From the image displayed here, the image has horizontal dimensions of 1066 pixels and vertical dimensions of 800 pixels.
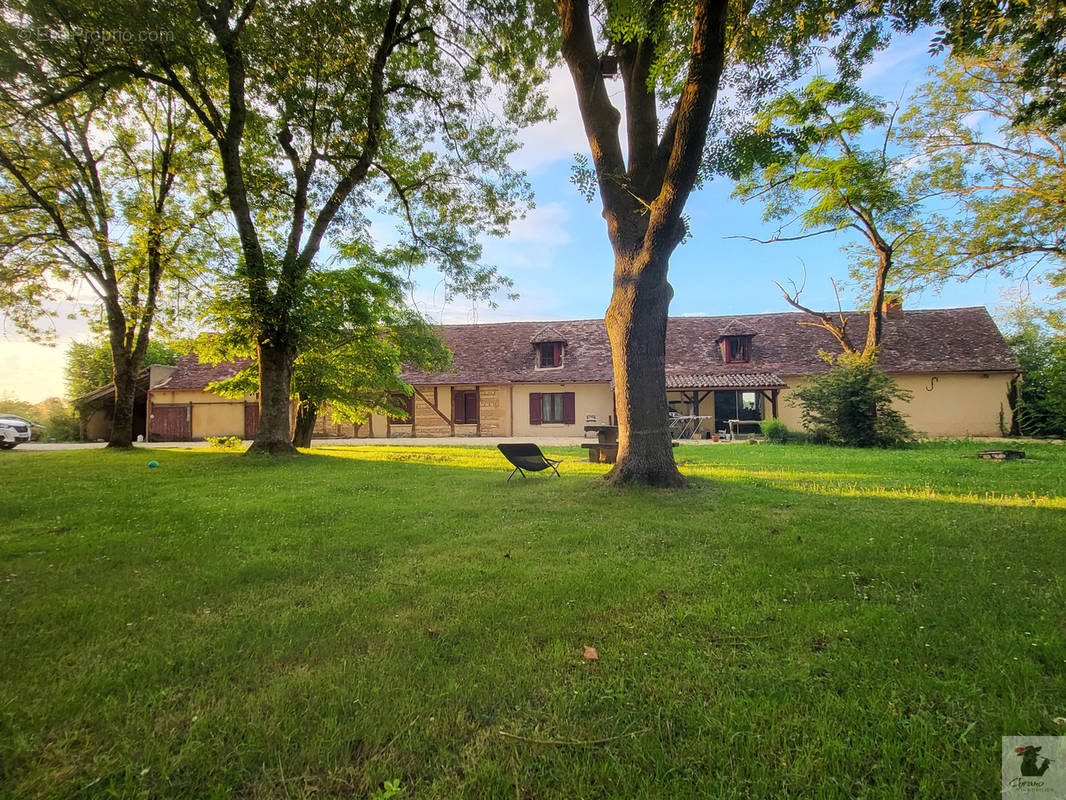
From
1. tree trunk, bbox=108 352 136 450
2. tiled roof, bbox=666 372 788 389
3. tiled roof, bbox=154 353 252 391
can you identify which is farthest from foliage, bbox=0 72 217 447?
tiled roof, bbox=666 372 788 389

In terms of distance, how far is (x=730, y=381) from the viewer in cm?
2034

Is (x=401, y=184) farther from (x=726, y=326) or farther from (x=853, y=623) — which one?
(x=726, y=326)

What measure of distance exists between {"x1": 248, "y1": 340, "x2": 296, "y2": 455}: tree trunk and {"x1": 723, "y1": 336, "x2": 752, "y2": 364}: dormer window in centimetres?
1892

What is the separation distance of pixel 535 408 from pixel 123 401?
1538 centimetres

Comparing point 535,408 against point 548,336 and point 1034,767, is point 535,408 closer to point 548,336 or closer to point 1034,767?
point 548,336

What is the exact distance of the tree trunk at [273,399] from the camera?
447 inches

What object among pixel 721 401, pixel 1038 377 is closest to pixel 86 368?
pixel 721 401

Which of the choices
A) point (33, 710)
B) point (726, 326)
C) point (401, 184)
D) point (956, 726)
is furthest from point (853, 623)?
point (726, 326)

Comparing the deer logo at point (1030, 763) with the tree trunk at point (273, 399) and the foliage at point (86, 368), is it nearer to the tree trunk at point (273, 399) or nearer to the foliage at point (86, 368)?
the tree trunk at point (273, 399)

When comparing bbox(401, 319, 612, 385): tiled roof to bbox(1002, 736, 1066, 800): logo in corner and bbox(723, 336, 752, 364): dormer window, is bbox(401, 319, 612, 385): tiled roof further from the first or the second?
bbox(1002, 736, 1066, 800): logo in corner

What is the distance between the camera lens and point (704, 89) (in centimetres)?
572

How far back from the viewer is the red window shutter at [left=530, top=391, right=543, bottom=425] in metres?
22.6

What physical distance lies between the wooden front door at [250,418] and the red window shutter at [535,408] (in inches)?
568

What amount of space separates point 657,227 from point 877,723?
6203 millimetres
